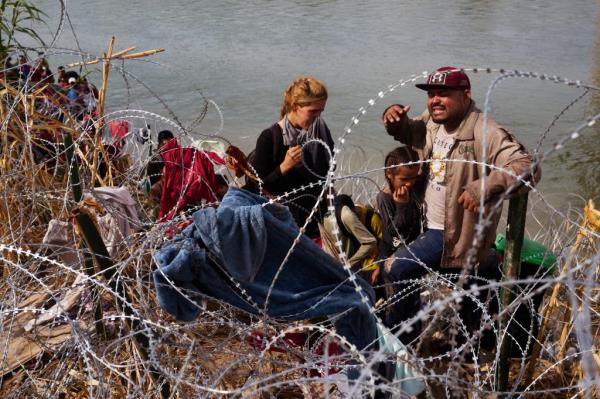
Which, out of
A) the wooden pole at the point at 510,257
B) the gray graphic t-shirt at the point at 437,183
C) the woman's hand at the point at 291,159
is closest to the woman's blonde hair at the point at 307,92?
the woman's hand at the point at 291,159

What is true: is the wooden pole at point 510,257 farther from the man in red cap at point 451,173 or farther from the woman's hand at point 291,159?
the woman's hand at point 291,159

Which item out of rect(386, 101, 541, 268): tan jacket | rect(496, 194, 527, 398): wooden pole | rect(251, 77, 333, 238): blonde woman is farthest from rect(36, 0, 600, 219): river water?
rect(496, 194, 527, 398): wooden pole

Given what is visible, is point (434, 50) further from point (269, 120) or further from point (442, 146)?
point (442, 146)

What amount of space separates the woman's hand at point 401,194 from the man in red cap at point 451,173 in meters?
0.09

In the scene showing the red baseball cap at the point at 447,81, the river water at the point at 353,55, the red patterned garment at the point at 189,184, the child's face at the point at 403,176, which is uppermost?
the red baseball cap at the point at 447,81

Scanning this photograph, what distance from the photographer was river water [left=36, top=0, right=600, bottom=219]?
10.8 m

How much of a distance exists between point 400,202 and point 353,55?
451 inches

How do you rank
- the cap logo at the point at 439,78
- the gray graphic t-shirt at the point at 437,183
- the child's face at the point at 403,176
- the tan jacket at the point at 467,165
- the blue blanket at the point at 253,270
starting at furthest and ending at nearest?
the child's face at the point at 403,176
the gray graphic t-shirt at the point at 437,183
the cap logo at the point at 439,78
the tan jacket at the point at 467,165
the blue blanket at the point at 253,270

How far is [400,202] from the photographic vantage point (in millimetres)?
3400

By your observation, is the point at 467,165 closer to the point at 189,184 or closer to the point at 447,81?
the point at 447,81

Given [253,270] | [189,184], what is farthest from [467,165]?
[189,184]

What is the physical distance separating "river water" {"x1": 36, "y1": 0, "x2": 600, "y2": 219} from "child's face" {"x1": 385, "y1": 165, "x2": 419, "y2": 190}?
4.81 meters

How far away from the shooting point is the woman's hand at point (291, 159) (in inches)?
139

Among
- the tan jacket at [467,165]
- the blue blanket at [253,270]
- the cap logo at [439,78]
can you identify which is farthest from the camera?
the cap logo at [439,78]
